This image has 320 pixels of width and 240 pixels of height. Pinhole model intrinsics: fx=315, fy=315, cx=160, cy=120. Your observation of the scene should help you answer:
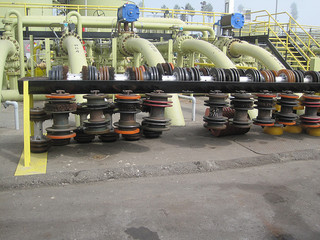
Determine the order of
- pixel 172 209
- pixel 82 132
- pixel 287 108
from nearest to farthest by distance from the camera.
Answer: pixel 172 209 < pixel 82 132 < pixel 287 108

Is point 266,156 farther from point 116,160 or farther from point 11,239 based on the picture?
point 11,239

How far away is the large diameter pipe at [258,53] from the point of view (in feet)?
26.1

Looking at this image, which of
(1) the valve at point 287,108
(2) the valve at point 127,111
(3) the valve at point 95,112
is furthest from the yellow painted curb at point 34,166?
(1) the valve at point 287,108

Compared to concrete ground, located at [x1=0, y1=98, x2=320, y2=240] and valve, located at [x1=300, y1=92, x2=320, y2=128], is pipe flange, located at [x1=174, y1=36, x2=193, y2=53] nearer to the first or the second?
valve, located at [x1=300, y1=92, x2=320, y2=128]

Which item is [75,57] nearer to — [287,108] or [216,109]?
[216,109]

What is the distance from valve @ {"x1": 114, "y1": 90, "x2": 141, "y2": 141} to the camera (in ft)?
13.7

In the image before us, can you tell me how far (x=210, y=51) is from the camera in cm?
811

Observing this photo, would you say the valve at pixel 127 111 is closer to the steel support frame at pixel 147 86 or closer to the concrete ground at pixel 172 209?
the steel support frame at pixel 147 86

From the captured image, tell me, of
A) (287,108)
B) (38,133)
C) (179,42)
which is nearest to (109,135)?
(38,133)

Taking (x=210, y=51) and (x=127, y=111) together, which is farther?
(x=210, y=51)

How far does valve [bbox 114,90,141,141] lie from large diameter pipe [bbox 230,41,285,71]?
15.9ft

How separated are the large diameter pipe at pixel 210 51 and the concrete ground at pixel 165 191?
9.52 feet

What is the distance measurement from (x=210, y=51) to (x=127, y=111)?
14.9ft

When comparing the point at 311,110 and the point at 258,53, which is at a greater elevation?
the point at 258,53
